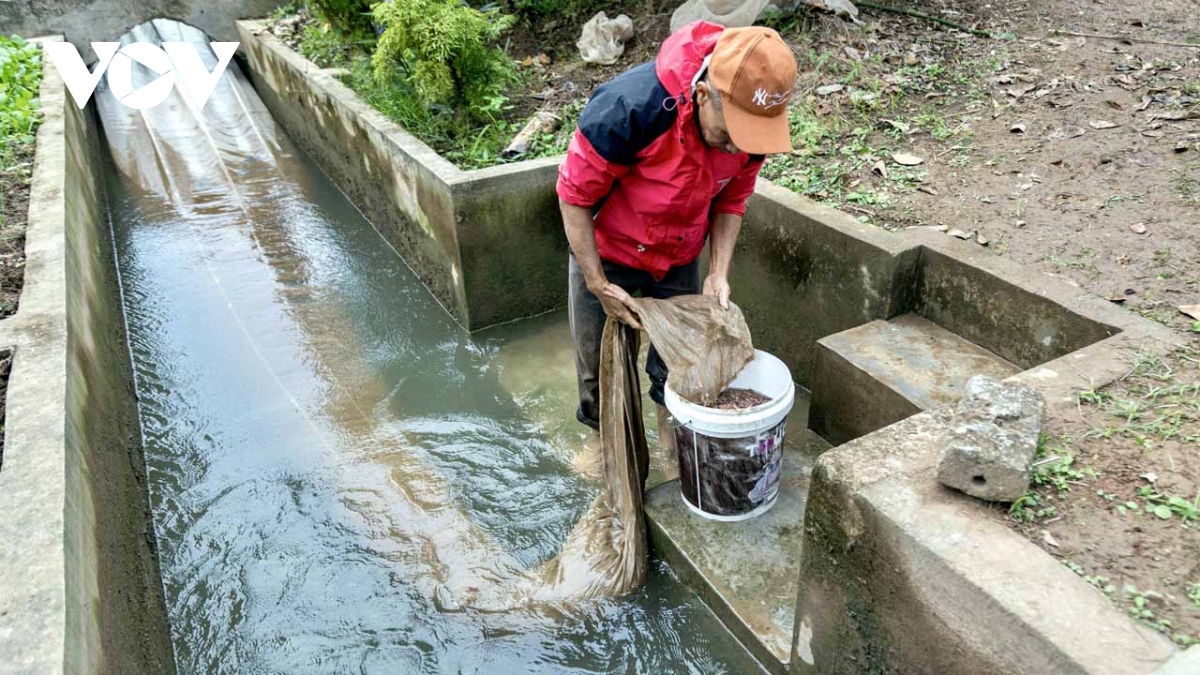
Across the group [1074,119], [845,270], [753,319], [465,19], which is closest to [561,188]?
[845,270]

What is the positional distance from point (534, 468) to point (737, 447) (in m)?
1.19

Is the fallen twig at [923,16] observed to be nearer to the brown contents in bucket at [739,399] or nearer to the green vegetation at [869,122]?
the green vegetation at [869,122]

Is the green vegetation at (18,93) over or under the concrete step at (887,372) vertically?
→ over

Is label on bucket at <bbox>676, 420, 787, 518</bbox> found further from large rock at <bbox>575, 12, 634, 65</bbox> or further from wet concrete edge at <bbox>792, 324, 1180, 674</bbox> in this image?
large rock at <bbox>575, 12, 634, 65</bbox>

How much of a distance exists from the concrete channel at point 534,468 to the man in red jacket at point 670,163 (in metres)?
0.78

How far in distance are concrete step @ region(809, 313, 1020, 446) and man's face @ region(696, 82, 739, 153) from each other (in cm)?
118

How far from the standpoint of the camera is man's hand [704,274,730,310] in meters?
2.85

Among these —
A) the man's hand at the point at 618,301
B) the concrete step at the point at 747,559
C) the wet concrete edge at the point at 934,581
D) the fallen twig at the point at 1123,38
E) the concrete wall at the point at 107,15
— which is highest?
the concrete wall at the point at 107,15

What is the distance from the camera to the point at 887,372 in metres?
2.98

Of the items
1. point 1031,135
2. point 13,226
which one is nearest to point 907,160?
point 1031,135

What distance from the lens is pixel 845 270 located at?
11.2ft

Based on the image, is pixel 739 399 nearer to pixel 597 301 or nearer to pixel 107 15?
pixel 597 301

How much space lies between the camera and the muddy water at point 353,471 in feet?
8.78

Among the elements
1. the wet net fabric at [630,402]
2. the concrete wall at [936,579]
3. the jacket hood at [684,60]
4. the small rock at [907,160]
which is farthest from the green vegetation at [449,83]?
the concrete wall at [936,579]
